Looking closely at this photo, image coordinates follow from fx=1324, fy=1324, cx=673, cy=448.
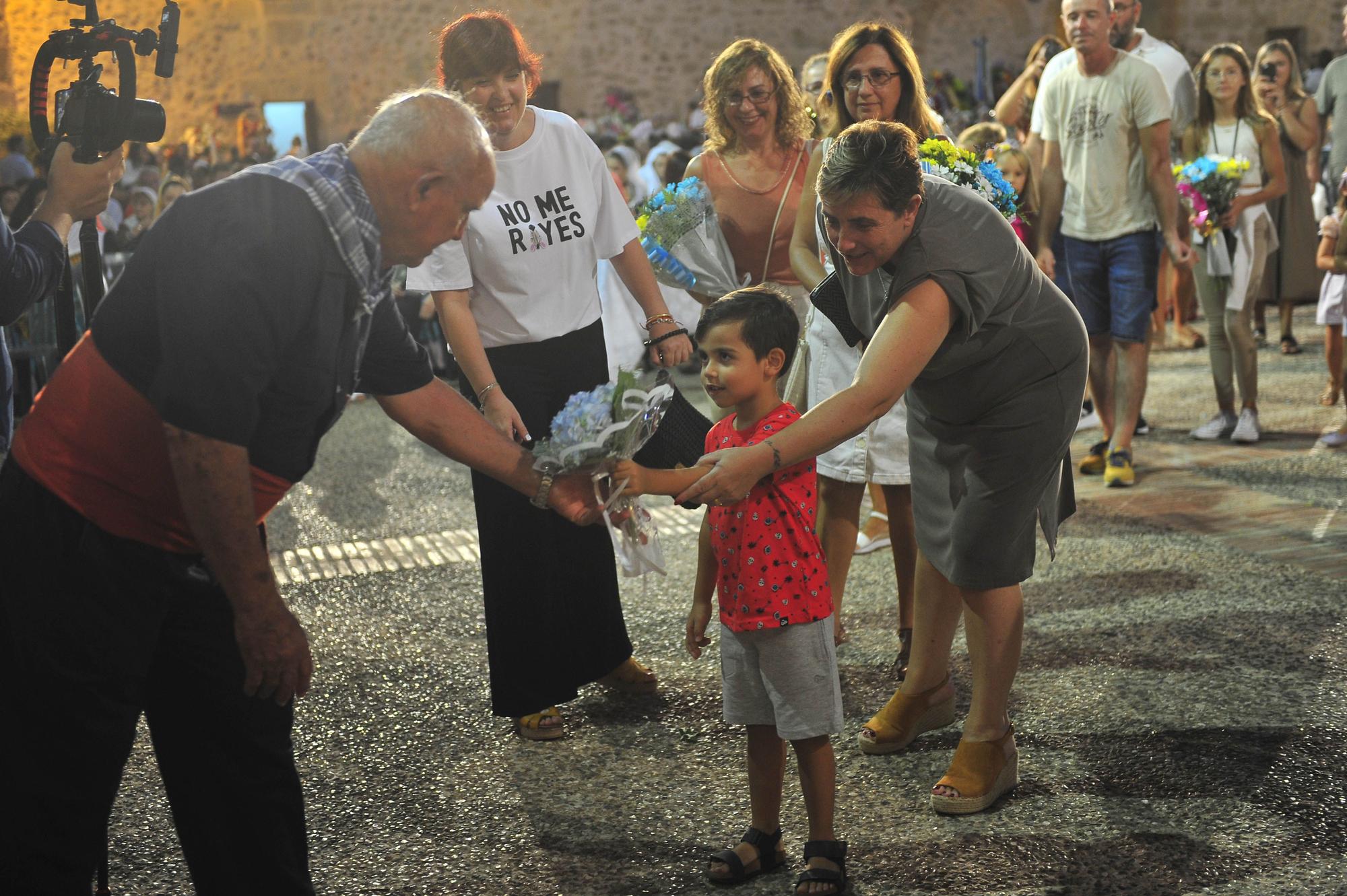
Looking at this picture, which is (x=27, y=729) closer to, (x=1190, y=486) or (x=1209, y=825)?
(x=1209, y=825)

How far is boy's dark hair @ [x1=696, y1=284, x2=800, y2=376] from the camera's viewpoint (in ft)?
9.82

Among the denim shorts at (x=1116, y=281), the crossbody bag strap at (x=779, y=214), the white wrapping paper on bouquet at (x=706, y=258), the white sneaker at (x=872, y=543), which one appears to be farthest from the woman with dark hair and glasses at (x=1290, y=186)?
the white wrapping paper on bouquet at (x=706, y=258)

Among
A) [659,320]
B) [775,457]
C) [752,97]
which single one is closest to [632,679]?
[659,320]

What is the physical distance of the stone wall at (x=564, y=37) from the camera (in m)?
22.4

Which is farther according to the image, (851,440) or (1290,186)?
(1290,186)

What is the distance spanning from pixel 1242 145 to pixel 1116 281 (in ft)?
6.20

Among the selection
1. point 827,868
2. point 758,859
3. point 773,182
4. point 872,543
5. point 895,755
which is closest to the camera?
point 827,868

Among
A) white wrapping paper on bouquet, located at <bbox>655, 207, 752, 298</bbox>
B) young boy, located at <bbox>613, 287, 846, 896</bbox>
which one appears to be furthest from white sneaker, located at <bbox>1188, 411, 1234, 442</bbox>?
young boy, located at <bbox>613, 287, 846, 896</bbox>

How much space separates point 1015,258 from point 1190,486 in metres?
3.84

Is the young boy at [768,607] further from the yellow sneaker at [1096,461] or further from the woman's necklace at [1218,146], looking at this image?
the woman's necklace at [1218,146]

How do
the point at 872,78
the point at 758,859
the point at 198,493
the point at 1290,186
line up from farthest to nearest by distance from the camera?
the point at 1290,186
the point at 872,78
the point at 758,859
the point at 198,493

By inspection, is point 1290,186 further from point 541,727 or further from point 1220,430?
point 541,727

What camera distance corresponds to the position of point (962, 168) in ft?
12.5

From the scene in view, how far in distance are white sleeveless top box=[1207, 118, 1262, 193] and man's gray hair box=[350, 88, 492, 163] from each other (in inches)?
262
